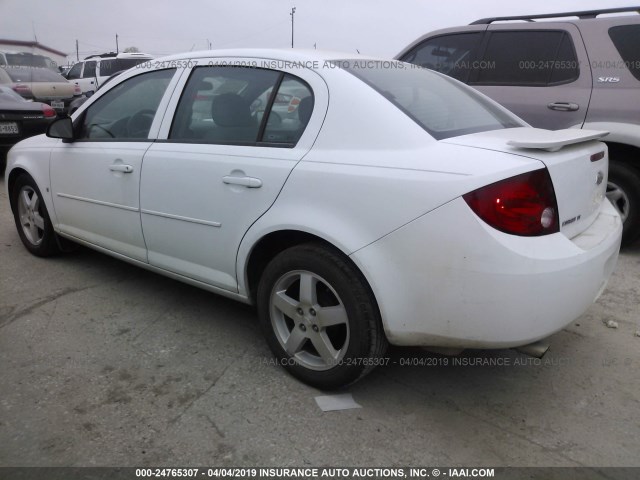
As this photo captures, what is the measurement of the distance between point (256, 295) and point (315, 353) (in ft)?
1.47

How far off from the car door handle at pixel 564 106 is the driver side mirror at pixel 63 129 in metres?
3.89

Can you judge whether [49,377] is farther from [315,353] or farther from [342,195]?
[342,195]

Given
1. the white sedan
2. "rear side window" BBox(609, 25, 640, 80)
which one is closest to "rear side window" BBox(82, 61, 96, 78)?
the white sedan

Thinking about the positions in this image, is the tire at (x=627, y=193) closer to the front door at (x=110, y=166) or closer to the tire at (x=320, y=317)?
the tire at (x=320, y=317)

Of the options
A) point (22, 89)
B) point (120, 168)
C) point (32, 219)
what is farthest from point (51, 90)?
point (120, 168)

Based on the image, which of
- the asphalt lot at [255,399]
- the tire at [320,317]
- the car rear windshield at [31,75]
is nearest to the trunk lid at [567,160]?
the tire at [320,317]

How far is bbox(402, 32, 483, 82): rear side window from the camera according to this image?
517 cm

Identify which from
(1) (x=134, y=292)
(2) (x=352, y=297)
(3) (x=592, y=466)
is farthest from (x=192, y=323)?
(3) (x=592, y=466)

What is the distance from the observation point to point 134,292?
12.1 feet

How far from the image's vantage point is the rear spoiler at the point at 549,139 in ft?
6.99

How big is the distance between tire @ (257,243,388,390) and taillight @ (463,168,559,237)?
1.97 ft

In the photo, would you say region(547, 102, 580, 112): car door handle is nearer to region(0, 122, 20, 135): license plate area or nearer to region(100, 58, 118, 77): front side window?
region(0, 122, 20, 135): license plate area

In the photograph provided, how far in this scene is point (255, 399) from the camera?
2.52 meters

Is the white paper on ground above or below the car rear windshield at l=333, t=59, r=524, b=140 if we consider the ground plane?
below
